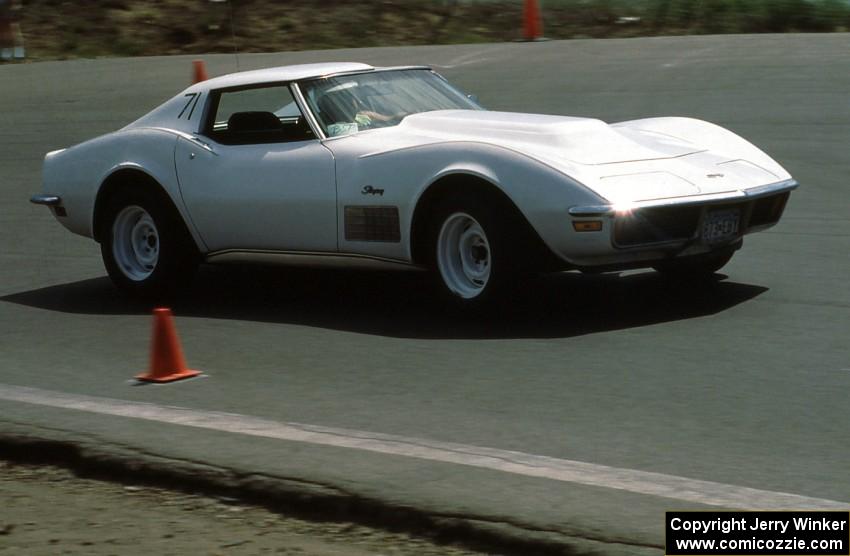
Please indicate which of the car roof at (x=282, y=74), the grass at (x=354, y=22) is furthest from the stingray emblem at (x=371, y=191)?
the grass at (x=354, y=22)

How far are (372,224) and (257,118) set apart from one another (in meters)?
1.14

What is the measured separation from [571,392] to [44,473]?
6.82 feet

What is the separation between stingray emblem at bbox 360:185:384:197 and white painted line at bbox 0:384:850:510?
6.48ft

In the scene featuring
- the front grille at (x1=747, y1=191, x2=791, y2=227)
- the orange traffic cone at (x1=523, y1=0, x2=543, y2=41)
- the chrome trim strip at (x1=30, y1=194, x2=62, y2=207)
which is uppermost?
the orange traffic cone at (x1=523, y1=0, x2=543, y2=41)

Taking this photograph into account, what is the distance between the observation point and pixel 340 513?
14.6 feet

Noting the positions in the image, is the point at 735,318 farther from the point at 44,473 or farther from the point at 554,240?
the point at 44,473

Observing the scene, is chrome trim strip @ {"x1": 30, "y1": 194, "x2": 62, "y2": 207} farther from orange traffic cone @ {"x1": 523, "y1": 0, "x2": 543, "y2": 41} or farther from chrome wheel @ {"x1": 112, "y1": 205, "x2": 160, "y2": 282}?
orange traffic cone @ {"x1": 523, "y1": 0, "x2": 543, "y2": 41}

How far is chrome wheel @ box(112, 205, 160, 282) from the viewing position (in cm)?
870

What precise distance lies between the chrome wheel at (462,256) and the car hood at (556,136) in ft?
1.49

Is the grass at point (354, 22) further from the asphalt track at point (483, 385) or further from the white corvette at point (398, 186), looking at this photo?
the white corvette at point (398, 186)

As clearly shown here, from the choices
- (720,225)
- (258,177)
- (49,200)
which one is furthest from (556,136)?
(49,200)

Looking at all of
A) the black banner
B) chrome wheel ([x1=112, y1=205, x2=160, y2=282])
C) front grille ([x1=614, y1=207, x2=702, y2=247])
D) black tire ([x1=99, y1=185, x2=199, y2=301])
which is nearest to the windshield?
black tire ([x1=99, y1=185, x2=199, y2=301])

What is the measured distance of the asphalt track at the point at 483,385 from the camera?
4.48 m

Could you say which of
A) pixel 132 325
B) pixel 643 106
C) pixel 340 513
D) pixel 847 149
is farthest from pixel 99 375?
pixel 643 106
